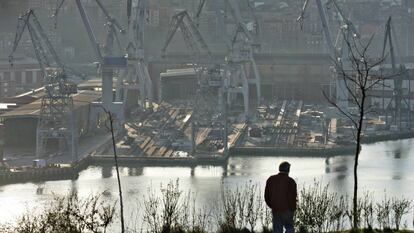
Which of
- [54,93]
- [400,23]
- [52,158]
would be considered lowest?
[52,158]

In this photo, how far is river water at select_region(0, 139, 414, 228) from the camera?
6.97 metres

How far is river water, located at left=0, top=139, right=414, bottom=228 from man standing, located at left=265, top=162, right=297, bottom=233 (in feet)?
11.5

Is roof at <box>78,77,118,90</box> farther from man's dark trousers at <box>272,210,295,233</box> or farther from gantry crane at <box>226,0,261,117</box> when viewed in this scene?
man's dark trousers at <box>272,210,295,233</box>

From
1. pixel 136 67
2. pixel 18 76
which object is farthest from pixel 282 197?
pixel 18 76

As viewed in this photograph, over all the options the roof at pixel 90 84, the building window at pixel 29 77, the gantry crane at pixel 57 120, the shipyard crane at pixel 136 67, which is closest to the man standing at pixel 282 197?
the gantry crane at pixel 57 120

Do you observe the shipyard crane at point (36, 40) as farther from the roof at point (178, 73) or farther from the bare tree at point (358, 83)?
the bare tree at point (358, 83)

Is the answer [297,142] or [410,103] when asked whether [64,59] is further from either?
[297,142]

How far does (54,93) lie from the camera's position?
966 centimetres

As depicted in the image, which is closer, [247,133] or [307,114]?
[247,133]

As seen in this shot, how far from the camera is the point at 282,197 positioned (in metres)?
2.47

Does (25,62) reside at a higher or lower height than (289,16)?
lower

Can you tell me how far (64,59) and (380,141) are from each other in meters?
9.60

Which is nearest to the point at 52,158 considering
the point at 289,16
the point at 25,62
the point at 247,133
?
the point at 247,133

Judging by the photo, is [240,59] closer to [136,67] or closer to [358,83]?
[136,67]
